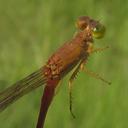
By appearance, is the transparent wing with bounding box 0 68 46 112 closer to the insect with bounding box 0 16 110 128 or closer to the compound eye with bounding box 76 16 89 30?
Result: the insect with bounding box 0 16 110 128

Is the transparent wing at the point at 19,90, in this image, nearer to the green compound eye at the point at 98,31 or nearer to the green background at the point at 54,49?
the green compound eye at the point at 98,31

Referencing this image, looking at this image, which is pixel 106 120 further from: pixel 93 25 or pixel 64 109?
pixel 93 25

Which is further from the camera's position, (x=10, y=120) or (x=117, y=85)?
(x=117, y=85)

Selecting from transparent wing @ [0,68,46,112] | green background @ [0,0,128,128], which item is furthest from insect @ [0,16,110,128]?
green background @ [0,0,128,128]

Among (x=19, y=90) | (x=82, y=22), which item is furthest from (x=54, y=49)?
(x=19, y=90)

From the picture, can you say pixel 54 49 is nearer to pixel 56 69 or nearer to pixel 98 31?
pixel 98 31

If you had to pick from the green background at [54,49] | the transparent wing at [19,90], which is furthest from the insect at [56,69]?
the green background at [54,49]

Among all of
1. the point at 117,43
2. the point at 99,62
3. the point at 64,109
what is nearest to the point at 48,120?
the point at 64,109

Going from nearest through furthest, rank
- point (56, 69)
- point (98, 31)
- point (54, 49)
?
point (56, 69) → point (98, 31) → point (54, 49)
